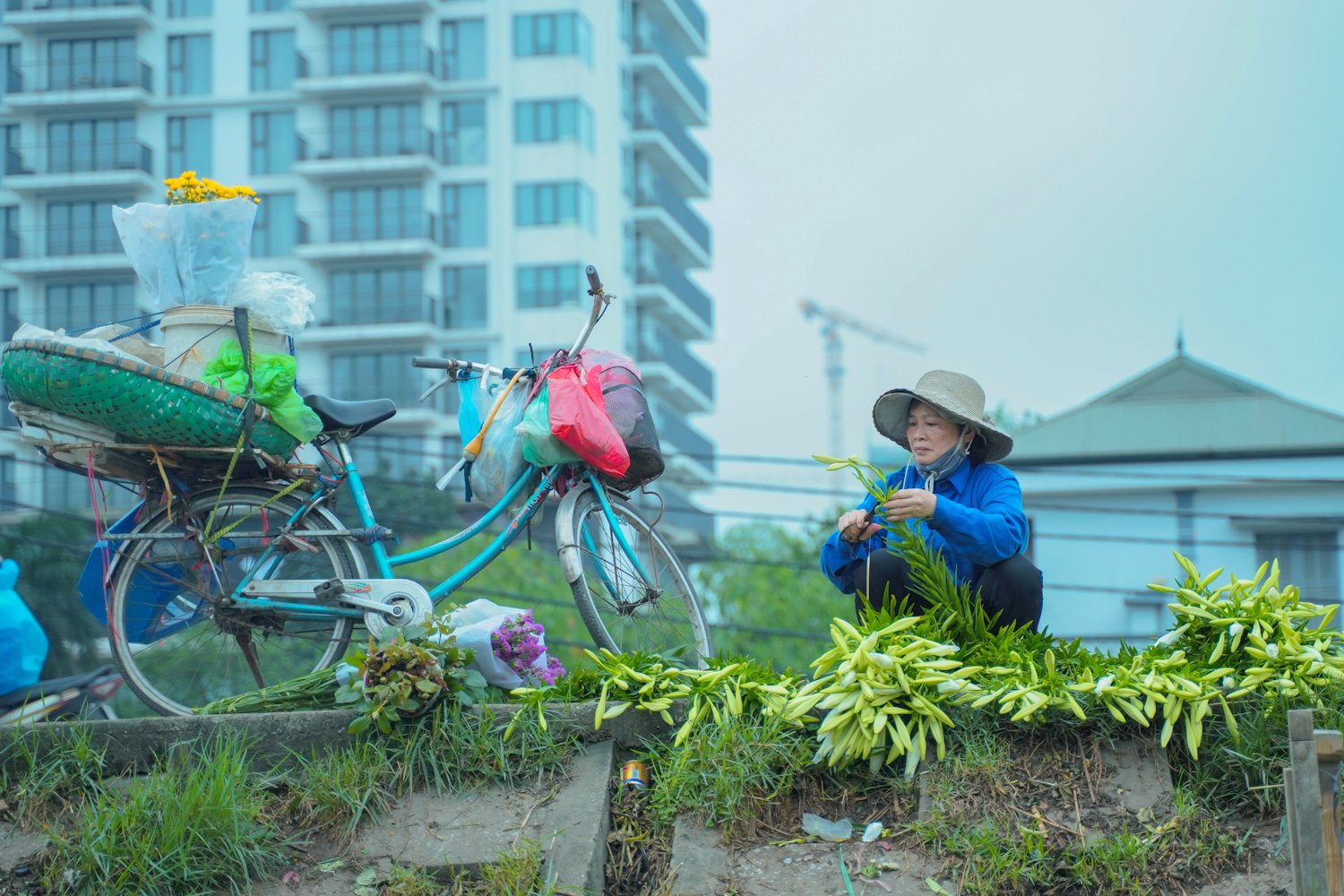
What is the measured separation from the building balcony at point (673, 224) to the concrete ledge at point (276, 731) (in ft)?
149

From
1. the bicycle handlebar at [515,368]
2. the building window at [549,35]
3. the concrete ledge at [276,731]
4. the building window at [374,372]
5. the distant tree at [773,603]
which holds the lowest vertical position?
the distant tree at [773,603]

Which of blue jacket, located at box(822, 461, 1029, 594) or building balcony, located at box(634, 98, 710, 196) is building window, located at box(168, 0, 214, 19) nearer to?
building balcony, located at box(634, 98, 710, 196)

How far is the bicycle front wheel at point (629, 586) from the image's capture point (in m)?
4.75

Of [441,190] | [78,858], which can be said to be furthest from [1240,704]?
[441,190]

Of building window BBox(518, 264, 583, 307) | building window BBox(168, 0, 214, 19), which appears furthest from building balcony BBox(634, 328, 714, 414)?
building window BBox(168, 0, 214, 19)

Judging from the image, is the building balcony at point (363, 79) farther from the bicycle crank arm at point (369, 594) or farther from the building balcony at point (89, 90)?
the bicycle crank arm at point (369, 594)

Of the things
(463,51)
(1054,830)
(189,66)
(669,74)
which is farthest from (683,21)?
(1054,830)

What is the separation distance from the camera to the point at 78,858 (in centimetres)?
358

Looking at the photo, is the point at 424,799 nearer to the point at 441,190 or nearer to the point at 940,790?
the point at 940,790

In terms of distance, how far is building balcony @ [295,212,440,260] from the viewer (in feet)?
141

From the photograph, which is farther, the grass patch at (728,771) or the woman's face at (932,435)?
the woman's face at (932,435)

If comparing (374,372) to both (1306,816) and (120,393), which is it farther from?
(1306,816)

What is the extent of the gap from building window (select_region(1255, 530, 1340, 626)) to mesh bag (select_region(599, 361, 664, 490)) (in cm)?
1431

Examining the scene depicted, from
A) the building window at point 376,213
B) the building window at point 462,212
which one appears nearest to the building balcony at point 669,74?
the building window at point 462,212
